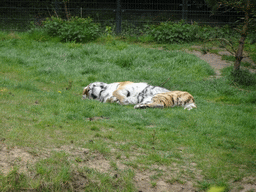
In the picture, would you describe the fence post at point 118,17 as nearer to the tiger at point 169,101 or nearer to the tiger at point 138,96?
the tiger at point 138,96

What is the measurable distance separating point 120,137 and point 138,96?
2.33 m

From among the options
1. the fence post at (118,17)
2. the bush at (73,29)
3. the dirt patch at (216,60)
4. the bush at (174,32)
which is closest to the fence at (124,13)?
the fence post at (118,17)

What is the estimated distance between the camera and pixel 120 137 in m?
4.55

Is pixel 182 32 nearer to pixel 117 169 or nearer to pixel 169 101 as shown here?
pixel 169 101

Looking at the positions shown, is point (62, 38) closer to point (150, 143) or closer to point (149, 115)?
point (149, 115)

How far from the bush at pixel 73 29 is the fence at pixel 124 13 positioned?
702mm

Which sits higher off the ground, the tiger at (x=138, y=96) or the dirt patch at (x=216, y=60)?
the dirt patch at (x=216, y=60)

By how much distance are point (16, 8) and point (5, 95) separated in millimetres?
8838

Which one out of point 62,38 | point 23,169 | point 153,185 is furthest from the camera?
point 62,38

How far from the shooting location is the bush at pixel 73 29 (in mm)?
12439

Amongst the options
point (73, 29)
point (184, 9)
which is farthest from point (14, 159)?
point (184, 9)

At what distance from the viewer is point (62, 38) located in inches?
492

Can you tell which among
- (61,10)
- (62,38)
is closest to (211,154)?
(62,38)

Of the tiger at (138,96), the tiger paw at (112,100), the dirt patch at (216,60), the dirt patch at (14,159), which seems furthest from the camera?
the dirt patch at (216,60)
